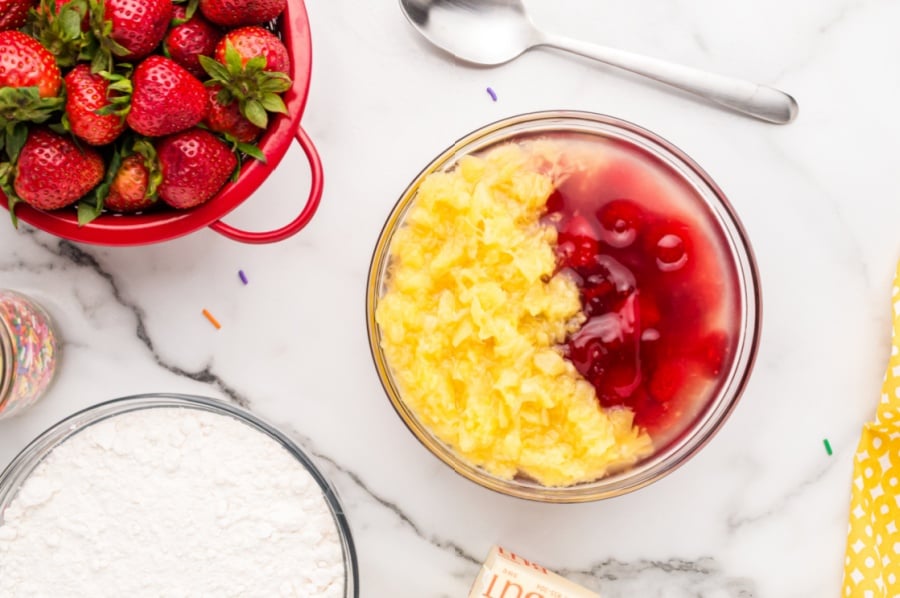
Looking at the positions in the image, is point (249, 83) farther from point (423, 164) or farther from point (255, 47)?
point (423, 164)

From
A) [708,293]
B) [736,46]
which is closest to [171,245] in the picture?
[708,293]

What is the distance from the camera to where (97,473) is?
1404mm

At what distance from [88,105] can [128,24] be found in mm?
125

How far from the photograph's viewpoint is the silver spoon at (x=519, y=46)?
1519 mm

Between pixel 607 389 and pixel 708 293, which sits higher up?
pixel 708 293

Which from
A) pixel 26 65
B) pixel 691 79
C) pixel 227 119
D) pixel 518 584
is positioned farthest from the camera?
pixel 691 79

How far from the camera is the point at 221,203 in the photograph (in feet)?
4.32

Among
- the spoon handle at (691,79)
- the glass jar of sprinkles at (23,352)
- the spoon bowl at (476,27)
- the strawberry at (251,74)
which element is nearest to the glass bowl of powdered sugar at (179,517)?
the glass jar of sprinkles at (23,352)

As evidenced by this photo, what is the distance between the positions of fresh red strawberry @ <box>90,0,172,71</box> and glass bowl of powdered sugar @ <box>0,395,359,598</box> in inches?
21.9

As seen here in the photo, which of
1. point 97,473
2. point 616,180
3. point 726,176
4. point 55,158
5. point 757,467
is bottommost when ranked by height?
point 97,473

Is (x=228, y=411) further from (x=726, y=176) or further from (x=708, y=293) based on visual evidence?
(x=726, y=176)

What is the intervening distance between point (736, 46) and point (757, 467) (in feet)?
2.47

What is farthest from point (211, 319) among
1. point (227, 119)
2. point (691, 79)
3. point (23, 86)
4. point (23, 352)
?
point (691, 79)

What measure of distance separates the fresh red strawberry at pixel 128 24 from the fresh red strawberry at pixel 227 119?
0.11 m
